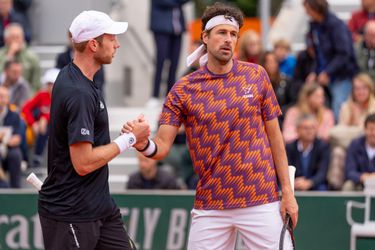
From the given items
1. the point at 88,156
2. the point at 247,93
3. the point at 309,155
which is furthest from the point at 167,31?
the point at 88,156

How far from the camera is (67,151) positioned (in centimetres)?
670

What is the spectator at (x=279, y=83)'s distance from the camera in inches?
488

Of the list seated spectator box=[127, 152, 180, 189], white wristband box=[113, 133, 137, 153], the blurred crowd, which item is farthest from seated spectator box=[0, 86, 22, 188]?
white wristband box=[113, 133, 137, 153]

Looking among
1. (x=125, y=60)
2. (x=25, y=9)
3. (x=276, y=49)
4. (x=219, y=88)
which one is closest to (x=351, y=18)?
(x=276, y=49)

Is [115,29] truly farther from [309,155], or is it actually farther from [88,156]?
[309,155]

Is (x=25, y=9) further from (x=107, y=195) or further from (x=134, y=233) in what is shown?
(x=107, y=195)

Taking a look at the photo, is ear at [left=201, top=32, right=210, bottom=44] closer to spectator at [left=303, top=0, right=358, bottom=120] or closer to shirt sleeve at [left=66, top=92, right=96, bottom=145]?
shirt sleeve at [left=66, top=92, right=96, bottom=145]

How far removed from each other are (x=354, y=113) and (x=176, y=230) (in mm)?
2437

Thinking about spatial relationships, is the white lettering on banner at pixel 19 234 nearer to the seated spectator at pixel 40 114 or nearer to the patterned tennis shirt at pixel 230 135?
the seated spectator at pixel 40 114

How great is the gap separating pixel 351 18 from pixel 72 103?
7442 millimetres

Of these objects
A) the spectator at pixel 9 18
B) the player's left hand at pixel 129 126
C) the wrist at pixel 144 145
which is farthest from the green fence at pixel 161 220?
the spectator at pixel 9 18

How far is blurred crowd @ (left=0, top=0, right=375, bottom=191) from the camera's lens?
11086mm

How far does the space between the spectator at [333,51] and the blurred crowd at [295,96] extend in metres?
0.01

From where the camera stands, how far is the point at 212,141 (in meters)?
6.92
